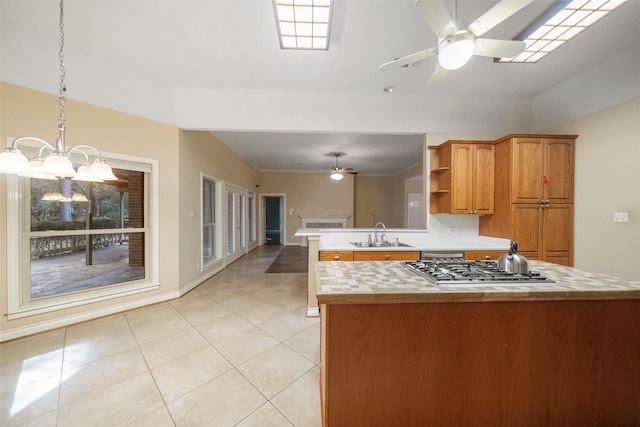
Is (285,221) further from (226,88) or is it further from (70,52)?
(70,52)

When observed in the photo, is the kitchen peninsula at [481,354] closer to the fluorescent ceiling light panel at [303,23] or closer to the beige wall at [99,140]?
the fluorescent ceiling light panel at [303,23]

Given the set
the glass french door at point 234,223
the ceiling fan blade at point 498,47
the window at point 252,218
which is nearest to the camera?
the ceiling fan blade at point 498,47

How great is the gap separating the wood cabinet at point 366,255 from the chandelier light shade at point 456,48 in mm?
2065

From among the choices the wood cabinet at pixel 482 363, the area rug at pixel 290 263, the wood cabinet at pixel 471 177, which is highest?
the wood cabinet at pixel 471 177

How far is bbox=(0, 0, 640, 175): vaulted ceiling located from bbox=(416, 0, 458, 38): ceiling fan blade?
70cm

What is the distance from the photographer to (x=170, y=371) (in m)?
1.79

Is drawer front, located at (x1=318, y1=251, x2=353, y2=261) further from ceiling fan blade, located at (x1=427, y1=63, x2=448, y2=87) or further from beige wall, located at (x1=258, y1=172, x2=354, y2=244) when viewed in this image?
beige wall, located at (x1=258, y1=172, x2=354, y2=244)

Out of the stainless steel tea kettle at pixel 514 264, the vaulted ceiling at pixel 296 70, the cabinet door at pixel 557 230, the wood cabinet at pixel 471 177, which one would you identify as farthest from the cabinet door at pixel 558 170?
the stainless steel tea kettle at pixel 514 264

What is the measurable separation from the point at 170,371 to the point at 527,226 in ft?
13.9

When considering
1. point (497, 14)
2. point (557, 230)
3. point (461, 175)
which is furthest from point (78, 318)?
point (557, 230)

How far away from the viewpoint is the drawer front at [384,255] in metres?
2.85

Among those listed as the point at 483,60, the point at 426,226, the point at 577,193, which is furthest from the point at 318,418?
the point at 577,193

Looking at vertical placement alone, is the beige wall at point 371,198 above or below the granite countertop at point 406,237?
above

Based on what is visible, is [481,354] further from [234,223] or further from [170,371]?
[234,223]
